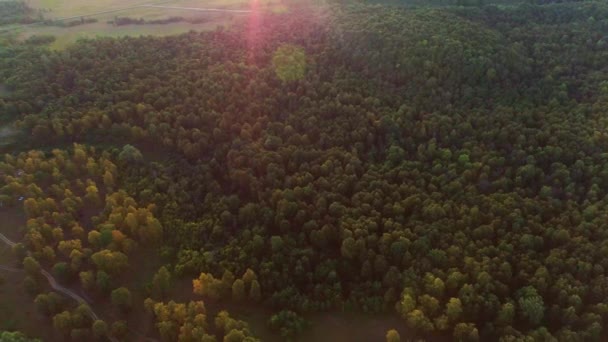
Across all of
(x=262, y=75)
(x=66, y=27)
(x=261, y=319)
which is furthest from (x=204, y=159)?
(x=66, y=27)

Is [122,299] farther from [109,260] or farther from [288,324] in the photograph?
[288,324]

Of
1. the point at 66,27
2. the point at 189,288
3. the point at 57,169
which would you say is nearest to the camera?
the point at 189,288

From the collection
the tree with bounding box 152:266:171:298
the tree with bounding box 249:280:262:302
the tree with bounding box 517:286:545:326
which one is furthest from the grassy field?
the tree with bounding box 517:286:545:326

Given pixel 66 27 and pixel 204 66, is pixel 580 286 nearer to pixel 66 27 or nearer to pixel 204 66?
pixel 204 66

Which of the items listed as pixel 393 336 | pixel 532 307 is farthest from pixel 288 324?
pixel 532 307

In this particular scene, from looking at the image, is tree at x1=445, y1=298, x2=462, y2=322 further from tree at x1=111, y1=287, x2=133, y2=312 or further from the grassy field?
the grassy field

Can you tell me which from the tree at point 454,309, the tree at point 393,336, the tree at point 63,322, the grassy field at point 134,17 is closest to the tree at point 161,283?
the tree at point 63,322
